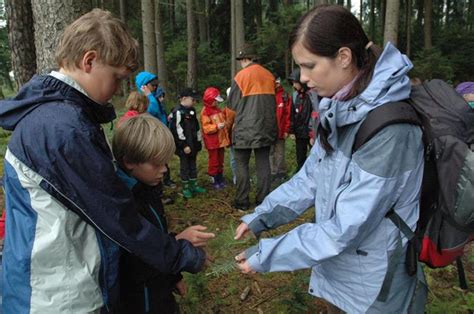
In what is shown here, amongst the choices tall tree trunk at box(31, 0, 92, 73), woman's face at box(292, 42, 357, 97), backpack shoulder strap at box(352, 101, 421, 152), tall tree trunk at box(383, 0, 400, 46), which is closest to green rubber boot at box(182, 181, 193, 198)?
tall tree trunk at box(31, 0, 92, 73)

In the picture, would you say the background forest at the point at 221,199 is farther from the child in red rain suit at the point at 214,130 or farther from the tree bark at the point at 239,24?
the child in red rain suit at the point at 214,130

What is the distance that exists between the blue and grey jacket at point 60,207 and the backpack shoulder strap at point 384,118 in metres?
0.97

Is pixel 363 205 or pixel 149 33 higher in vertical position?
pixel 149 33

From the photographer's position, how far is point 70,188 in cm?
145

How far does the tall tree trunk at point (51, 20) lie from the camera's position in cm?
319

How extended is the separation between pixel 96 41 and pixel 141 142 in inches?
22.0

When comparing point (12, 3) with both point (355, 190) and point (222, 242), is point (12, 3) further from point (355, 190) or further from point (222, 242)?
point (355, 190)

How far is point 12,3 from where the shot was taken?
14.8 feet

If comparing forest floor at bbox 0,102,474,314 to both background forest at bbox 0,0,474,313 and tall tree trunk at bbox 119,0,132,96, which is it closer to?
background forest at bbox 0,0,474,313

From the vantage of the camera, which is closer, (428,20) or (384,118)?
(384,118)

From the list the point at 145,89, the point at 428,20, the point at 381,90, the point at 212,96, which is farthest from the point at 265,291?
the point at 428,20

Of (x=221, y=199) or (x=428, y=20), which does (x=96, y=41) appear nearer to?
(x=221, y=199)

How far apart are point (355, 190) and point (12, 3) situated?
463 cm

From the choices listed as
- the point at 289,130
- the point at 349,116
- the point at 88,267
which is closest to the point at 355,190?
the point at 349,116
